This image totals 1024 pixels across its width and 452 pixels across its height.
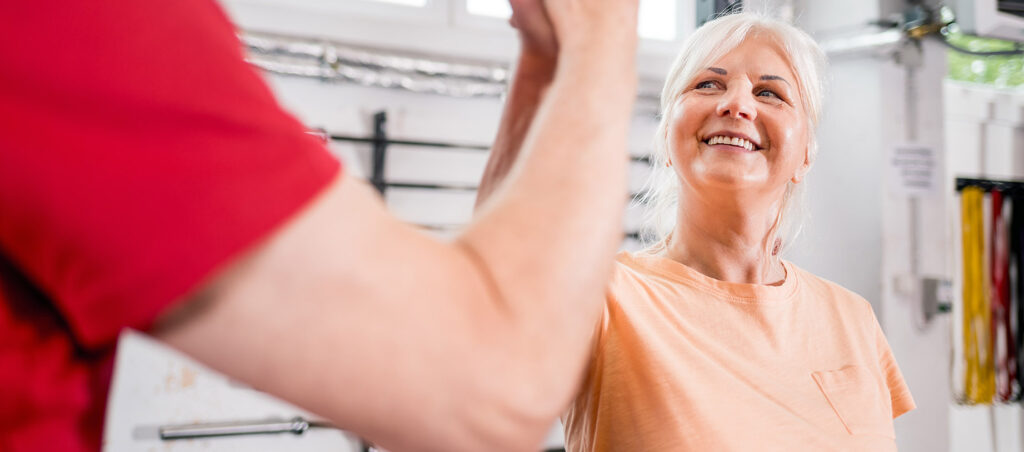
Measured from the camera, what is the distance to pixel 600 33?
0.47m

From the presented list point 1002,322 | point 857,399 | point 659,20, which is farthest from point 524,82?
point 1002,322

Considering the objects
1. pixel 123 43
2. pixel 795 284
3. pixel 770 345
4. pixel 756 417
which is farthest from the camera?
pixel 795 284

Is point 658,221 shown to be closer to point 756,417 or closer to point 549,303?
point 756,417

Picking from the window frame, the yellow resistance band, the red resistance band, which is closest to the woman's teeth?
the window frame

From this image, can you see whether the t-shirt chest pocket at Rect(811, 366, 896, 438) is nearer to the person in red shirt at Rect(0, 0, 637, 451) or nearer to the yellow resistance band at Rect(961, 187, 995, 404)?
the person in red shirt at Rect(0, 0, 637, 451)

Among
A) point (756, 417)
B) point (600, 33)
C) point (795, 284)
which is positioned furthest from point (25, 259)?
point (795, 284)

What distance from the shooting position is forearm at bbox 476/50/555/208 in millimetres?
586

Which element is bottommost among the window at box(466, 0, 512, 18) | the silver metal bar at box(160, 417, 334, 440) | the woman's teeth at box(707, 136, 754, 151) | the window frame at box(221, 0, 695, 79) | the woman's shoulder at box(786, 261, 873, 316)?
the silver metal bar at box(160, 417, 334, 440)

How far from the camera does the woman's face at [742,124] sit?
4.32ft

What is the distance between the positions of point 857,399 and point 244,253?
127cm

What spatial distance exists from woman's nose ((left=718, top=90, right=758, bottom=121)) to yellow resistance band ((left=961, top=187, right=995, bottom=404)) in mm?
2783

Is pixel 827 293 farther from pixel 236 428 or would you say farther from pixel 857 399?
pixel 236 428

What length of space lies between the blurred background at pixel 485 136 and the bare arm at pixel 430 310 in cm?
209

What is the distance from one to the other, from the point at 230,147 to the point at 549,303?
185mm
